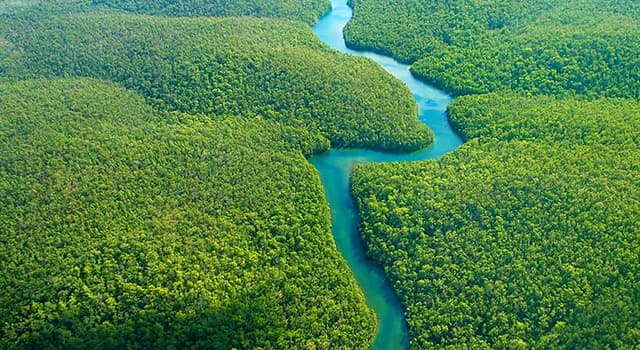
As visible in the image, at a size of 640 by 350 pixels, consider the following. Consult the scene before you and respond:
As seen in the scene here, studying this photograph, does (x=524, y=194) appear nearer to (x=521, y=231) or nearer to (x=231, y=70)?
(x=521, y=231)

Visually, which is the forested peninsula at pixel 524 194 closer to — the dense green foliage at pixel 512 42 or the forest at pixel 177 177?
the dense green foliage at pixel 512 42

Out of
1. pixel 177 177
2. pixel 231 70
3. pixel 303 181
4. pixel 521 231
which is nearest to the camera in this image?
pixel 521 231

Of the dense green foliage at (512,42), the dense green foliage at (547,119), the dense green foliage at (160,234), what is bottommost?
the dense green foliage at (160,234)

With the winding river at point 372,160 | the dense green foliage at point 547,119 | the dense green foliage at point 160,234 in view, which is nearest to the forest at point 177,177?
the dense green foliage at point 160,234

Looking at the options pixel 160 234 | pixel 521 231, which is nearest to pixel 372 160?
pixel 521 231

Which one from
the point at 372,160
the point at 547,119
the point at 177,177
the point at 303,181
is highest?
the point at 547,119

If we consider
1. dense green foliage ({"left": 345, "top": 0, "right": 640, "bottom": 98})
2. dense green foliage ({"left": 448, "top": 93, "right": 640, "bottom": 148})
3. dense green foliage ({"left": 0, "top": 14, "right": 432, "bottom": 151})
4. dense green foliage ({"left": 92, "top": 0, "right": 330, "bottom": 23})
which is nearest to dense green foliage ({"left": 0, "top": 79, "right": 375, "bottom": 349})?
dense green foliage ({"left": 0, "top": 14, "right": 432, "bottom": 151})
